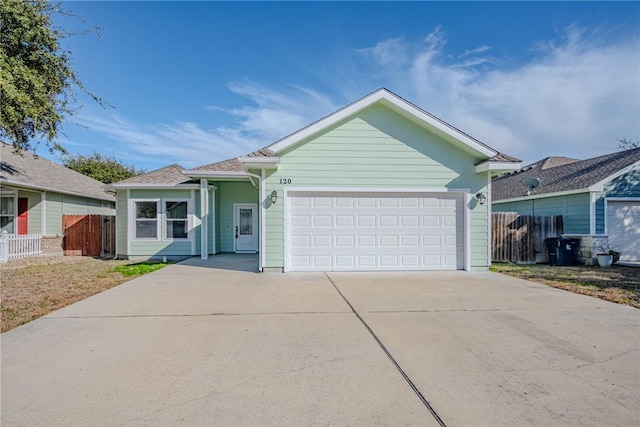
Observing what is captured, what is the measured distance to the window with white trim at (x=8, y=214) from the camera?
14.6 m

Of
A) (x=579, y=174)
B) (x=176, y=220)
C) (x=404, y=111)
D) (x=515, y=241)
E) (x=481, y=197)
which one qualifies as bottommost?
(x=515, y=241)

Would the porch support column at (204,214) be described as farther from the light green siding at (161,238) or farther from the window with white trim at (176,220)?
the window with white trim at (176,220)

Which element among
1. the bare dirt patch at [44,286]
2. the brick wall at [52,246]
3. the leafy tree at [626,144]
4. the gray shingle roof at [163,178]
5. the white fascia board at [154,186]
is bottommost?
the bare dirt patch at [44,286]

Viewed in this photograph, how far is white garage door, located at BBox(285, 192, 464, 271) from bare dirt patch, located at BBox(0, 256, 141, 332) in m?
4.85

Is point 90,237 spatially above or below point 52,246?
above

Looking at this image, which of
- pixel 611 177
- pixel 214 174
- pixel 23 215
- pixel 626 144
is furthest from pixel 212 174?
pixel 626 144

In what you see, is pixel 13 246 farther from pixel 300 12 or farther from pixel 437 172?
pixel 437 172

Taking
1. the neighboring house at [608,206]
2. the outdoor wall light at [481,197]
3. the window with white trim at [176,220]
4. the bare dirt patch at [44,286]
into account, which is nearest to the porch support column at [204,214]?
the window with white trim at [176,220]

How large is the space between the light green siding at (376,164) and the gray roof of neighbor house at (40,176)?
9890 mm

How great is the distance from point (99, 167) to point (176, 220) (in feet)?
87.5

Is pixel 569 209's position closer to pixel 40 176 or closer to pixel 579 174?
pixel 579 174

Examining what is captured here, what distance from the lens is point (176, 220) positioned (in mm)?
13414

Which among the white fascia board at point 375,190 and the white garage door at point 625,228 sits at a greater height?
the white fascia board at point 375,190

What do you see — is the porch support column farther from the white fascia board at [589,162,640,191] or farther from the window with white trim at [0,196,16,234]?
the white fascia board at [589,162,640,191]
